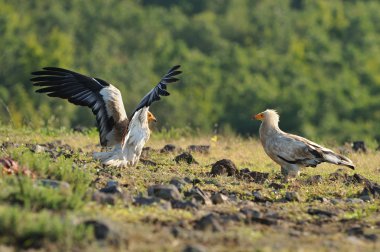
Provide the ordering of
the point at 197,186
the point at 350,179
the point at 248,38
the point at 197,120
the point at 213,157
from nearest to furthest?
the point at 197,186, the point at 350,179, the point at 213,157, the point at 197,120, the point at 248,38

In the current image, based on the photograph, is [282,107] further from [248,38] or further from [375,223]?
[375,223]

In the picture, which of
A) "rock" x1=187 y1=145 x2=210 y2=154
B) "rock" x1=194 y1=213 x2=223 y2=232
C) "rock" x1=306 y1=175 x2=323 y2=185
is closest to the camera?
"rock" x1=194 y1=213 x2=223 y2=232

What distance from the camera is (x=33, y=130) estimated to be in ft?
59.3

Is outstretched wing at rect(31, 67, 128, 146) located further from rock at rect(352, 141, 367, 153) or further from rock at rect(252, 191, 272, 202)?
rock at rect(352, 141, 367, 153)

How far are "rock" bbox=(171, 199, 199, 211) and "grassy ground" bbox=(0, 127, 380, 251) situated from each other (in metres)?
0.05

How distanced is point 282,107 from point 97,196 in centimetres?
5808

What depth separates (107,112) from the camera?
1371 cm

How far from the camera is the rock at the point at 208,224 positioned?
8.45m

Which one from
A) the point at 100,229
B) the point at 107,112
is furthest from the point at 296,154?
the point at 100,229

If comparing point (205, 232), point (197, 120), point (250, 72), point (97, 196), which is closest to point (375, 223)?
point (205, 232)

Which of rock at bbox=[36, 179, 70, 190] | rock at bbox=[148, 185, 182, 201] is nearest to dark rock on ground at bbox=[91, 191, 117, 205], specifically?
rock at bbox=[36, 179, 70, 190]

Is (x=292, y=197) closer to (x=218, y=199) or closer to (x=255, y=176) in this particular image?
(x=218, y=199)

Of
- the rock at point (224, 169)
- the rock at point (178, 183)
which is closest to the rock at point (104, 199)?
the rock at point (178, 183)

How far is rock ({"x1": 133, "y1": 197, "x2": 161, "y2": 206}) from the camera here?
950cm
